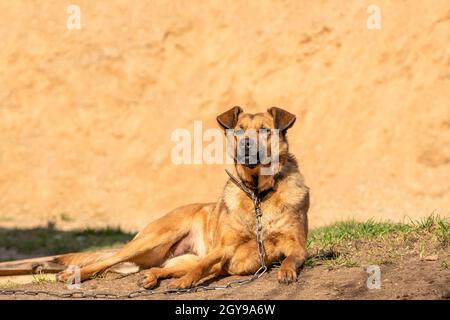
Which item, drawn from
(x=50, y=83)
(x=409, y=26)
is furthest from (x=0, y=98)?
(x=409, y=26)

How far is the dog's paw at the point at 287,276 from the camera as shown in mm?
6574

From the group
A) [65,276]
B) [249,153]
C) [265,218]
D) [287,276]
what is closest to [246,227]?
[265,218]

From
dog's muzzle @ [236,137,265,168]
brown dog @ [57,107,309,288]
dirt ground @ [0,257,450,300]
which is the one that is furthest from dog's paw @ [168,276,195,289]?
dog's muzzle @ [236,137,265,168]

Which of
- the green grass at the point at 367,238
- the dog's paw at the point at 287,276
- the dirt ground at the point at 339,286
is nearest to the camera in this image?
the dirt ground at the point at 339,286

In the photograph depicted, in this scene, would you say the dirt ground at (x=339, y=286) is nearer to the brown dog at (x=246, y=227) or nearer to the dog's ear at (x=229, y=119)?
the brown dog at (x=246, y=227)

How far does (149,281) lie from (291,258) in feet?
4.19

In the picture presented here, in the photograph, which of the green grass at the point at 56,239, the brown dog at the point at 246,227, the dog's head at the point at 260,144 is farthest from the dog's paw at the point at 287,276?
the green grass at the point at 56,239

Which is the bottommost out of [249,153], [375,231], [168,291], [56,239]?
[56,239]

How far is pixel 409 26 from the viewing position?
51.4 feet

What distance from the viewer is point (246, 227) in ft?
23.8

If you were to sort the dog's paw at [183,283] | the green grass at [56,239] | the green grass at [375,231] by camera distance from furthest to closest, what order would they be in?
1. the green grass at [56,239]
2. the green grass at [375,231]
3. the dog's paw at [183,283]

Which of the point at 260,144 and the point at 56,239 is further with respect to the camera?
the point at 56,239

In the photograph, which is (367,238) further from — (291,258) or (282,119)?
(282,119)

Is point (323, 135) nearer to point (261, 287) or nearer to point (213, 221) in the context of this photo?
point (213, 221)
